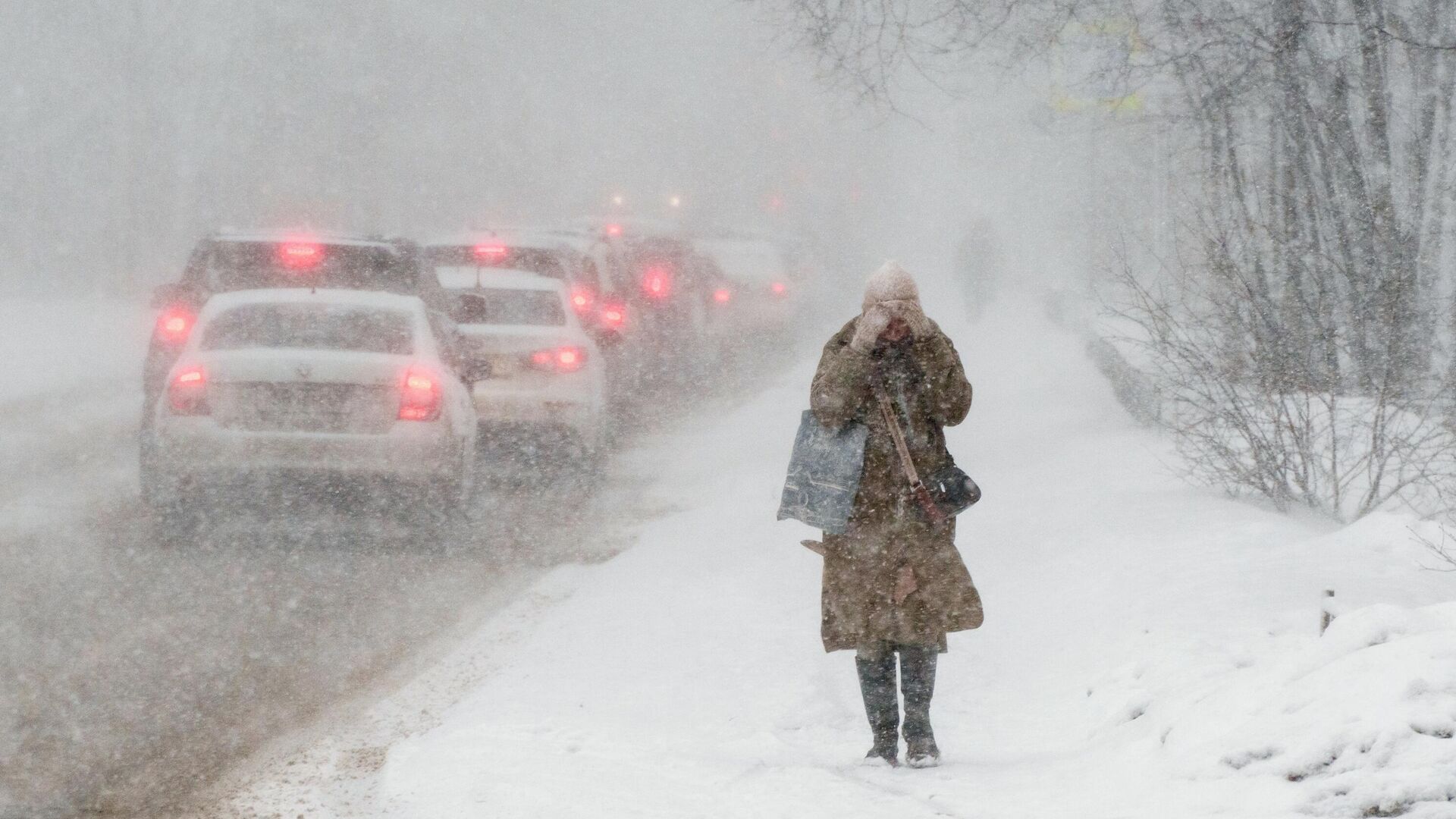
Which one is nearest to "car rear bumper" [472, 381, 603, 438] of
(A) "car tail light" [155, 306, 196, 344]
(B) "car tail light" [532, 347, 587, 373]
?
(B) "car tail light" [532, 347, 587, 373]

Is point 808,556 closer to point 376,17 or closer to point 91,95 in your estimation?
point 91,95

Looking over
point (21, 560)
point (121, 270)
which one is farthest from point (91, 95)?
point (21, 560)

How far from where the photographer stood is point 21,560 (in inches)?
334

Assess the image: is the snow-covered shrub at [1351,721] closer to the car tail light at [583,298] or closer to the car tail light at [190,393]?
the car tail light at [190,393]

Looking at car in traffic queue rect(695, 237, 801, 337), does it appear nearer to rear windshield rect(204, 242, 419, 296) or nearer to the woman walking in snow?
rear windshield rect(204, 242, 419, 296)

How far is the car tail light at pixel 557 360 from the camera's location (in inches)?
464

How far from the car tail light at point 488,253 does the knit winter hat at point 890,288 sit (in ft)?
29.3

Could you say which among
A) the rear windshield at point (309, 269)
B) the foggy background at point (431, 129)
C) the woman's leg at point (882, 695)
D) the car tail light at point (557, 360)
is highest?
the foggy background at point (431, 129)

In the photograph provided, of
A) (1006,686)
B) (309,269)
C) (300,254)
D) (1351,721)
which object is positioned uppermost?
(300,254)

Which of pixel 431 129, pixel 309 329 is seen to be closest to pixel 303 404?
pixel 309 329

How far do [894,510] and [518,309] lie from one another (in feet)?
24.2

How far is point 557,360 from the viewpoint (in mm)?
11797

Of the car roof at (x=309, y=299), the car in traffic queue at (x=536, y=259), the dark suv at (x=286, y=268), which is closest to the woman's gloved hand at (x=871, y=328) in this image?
the car roof at (x=309, y=299)

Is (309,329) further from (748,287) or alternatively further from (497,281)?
(748,287)
